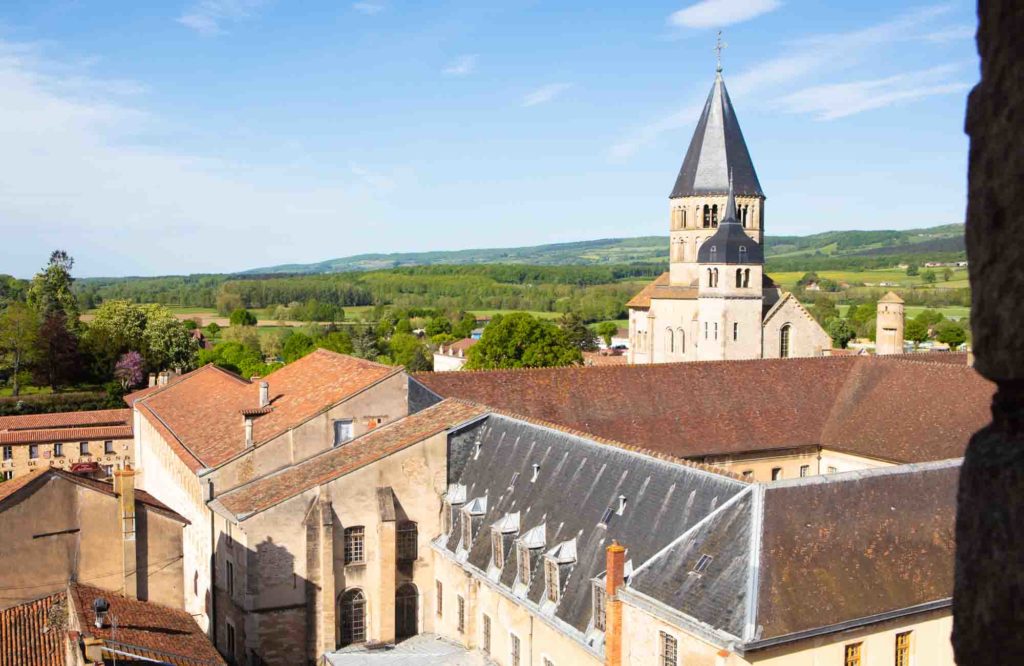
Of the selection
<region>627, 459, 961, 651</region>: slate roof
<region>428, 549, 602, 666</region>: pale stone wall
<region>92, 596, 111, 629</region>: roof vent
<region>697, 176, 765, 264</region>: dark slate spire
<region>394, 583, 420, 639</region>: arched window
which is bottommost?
<region>394, 583, 420, 639</region>: arched window

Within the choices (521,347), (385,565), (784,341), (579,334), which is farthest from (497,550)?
(579,334)

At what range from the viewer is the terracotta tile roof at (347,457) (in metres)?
29.0

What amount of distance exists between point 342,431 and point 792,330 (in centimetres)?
2902

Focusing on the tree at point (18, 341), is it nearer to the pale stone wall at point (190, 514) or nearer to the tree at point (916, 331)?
the pale stone wall at point (190, 514)

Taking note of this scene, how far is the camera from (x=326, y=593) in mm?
28625

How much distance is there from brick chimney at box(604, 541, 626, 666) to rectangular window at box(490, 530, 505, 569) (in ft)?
18.1

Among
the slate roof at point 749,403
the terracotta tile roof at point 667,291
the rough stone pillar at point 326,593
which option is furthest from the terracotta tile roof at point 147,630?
the terracotta tile roof at point 667,291

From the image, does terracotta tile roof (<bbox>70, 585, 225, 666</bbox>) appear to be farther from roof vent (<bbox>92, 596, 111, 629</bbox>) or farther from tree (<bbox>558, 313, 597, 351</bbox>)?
tree (<bbox>558, 313, 597, 351</bbox>)

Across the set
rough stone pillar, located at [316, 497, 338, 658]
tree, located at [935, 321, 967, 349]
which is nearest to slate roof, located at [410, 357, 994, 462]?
rough stone pillar, located at [316, 497, 338, 658]

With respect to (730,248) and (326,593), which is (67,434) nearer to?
(326,593)

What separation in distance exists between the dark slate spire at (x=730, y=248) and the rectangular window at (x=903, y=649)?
3229cm

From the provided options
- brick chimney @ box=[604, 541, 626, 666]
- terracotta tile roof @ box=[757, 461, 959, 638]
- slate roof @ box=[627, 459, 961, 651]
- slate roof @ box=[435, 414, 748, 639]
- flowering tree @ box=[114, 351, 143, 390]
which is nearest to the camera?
slate roof @ box=[627, 459, 961, 651]

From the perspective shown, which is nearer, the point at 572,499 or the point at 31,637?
the point at 31,637

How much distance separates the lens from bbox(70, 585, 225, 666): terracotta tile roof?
2247 centimetres
